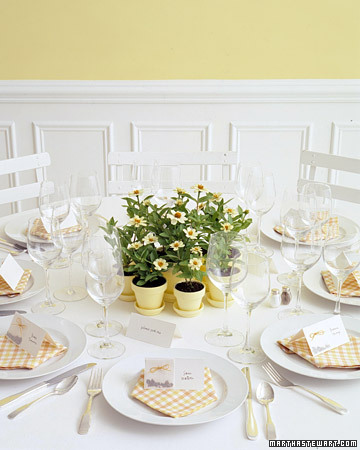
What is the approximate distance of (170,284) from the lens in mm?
1416

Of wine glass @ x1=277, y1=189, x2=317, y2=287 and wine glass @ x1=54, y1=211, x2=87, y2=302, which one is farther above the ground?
wine glass @ x1=277, y1=189, x2=317, y2=287

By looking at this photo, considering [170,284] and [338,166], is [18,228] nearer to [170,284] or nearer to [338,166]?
[170,284]

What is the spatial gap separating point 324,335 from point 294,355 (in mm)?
70

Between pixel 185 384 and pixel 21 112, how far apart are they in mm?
2314

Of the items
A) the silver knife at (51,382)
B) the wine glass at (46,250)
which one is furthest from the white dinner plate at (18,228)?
the silver knife at (51,382)

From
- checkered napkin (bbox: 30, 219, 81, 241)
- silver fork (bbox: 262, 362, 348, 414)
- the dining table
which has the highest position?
checkered napkin (bbox: 30, 219, 81, 241)

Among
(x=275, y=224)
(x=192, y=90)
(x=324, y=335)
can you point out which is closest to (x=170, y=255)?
(x=324, y=335)

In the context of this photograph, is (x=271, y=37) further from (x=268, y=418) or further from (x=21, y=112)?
(x=268, y=418)

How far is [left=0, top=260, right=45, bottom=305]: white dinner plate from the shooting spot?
143 cm

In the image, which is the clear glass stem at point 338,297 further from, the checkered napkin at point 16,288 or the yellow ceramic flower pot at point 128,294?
the checkered napkin at point 16,288

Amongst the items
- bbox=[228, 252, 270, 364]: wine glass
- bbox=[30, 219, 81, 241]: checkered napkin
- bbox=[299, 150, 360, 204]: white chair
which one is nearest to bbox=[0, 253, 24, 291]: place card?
bbox=[30, 219, 81, 241]: checkered napkin

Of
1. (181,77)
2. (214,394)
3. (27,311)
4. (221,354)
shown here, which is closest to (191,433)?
(214,394)

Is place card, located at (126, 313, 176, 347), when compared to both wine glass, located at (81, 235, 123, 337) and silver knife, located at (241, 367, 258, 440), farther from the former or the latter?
silver knife, located at (241, 367, 258, 440)

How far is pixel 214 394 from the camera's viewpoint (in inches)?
41.3
